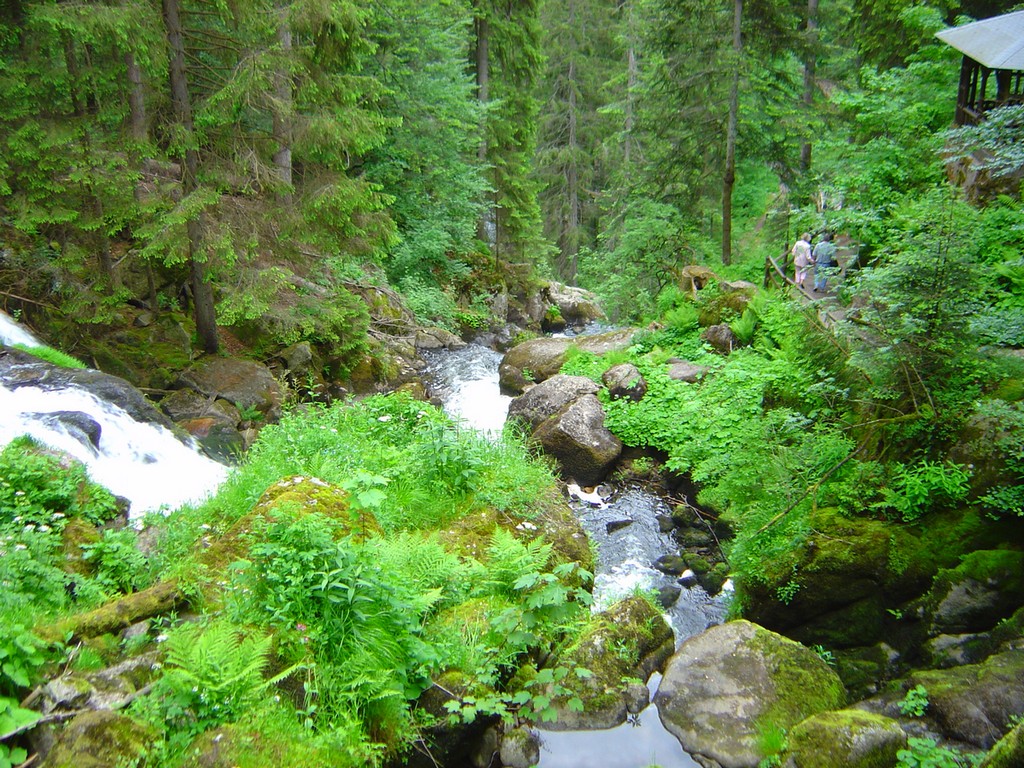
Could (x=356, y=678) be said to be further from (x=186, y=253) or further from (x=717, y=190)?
(x=717, y=190)

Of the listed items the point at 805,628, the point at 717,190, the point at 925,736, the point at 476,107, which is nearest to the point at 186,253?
the point at 805,628

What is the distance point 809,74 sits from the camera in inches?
809

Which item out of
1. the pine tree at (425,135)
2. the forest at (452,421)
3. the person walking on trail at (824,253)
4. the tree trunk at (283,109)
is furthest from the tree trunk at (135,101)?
the person walking on trail at (824,253)

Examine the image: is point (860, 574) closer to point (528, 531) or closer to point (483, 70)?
point (528, 531)

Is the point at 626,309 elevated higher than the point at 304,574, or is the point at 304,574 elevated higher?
the point at 626,309

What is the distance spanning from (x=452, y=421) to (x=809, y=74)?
18528 millimetres

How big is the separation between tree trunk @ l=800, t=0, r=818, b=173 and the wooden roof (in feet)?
22.4

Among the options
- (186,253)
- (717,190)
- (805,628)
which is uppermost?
(717,190)

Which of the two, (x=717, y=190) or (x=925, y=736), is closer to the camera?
(x=925, y=736)

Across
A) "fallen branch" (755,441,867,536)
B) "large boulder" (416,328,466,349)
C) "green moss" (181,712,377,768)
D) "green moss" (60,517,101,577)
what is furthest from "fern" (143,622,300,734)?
"large boulder" (416,328,466,349)

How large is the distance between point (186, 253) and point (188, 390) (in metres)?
2.45

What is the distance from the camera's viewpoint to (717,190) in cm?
2186

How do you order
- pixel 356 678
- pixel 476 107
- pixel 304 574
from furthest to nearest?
pixel 476 107 → pixel 304 574 → pixel 356 678

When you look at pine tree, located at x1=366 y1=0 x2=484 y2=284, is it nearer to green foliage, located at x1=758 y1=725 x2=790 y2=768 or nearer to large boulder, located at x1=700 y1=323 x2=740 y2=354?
large boulder, located at x1=700 y1=323 x2=740 y2=354
